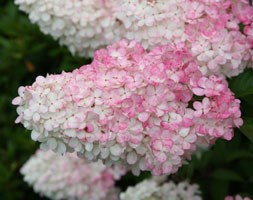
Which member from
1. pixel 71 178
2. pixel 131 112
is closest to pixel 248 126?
pixel 131 112

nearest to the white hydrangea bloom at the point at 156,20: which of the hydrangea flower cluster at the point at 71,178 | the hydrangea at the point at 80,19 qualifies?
the hydrangea at the point at 80,19

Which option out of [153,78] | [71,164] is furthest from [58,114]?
[71,164]

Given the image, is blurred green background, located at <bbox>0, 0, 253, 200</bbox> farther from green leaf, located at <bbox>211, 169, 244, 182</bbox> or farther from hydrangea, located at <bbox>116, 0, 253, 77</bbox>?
hydrangea, located at <bbox>116, 0, 253, 77</bbox>

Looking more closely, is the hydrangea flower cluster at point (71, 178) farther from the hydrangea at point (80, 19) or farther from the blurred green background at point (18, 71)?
the hydrangea at point (80, 19)

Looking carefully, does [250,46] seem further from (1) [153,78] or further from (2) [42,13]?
(2) [42,13]

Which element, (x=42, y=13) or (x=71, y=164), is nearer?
(x=42, y=13)

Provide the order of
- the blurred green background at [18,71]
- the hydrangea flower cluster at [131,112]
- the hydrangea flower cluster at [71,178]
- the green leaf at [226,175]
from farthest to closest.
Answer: the blurred green background at [18,71] → the hydrangea flower cluster at [71,178] → the green leaf at [226,175] → the hydrangea flower cluster at [131,112]
